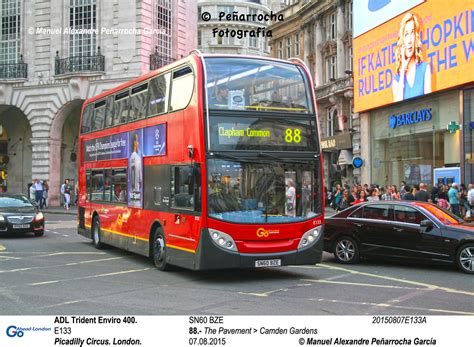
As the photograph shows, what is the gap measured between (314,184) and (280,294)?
2397mm

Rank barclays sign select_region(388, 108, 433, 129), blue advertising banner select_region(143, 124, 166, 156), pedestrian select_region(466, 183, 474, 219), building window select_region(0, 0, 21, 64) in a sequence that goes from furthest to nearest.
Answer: building window select_region(0, 0, 21, 64) < barclays sign select_region(388, 108, 433, 129) < pedestrian select_region(466, 183, 474, 219) < blue advertising banner select_region(143, 124, 166, 156)

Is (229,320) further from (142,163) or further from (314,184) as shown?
(142,163)

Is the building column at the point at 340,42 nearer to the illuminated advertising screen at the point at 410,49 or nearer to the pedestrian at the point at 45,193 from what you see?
the illuminated advertising screen at the point at 410,49

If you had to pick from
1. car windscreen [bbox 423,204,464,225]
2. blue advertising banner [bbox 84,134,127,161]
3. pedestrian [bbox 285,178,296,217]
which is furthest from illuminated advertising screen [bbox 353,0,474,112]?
pedestrian [bbox 285,178,296,217]

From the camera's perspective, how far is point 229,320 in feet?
20.3

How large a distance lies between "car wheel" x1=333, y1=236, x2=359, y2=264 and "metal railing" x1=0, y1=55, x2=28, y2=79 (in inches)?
1167

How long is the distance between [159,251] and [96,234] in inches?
192

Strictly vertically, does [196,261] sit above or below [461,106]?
below

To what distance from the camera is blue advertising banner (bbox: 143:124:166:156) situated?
38.8ft

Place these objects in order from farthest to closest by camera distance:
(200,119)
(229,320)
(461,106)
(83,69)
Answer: (83,69) < (461,106) < (200,119) < (229,320)

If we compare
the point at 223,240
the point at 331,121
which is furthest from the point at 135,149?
the point at 331,121

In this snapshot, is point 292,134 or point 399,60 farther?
point 399,60

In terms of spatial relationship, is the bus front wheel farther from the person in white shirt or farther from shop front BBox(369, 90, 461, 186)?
shop front BBox(369, 90, 461, 186)

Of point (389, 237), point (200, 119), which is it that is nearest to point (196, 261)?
point (200, 119)
